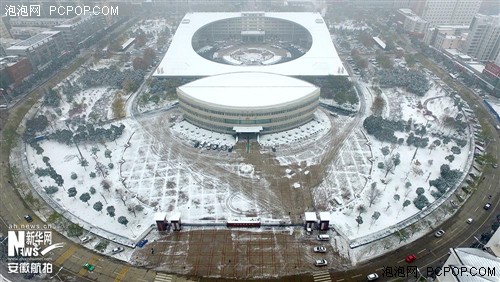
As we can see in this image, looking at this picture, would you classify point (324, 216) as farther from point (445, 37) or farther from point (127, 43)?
point (127, 43)

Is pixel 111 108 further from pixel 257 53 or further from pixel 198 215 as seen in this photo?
pixel 257 53

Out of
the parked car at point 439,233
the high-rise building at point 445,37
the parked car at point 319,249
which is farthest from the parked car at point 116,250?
the high-rise building at point 445,37

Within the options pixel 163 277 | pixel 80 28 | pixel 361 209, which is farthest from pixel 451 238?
pixel 80 28

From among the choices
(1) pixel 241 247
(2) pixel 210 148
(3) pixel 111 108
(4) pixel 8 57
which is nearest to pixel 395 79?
(2) pixel 210 148

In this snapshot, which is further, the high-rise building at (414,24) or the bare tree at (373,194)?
the high-rise building at (414,24)

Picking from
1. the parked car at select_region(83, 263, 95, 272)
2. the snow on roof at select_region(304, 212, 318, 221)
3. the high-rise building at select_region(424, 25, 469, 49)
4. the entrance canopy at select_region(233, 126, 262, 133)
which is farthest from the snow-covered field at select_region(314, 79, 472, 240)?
the high-rise building at select_region(424, 25, 469, 49)

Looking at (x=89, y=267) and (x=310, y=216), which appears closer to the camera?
(x=89, y=267)

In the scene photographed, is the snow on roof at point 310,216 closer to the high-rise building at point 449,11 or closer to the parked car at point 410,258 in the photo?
the parked car at point 410,258
